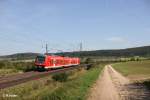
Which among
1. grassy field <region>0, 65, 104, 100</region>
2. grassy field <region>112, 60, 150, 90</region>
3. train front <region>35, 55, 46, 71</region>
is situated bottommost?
grassy field <region>112, 60, 150, 90</region>

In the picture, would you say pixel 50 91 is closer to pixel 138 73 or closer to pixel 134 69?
pixel 138 73

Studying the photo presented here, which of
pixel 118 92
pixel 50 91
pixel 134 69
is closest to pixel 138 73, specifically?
pixel 134 69

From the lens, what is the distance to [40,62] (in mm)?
58312

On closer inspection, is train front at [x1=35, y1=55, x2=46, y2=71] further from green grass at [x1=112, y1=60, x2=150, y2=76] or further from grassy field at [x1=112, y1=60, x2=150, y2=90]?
green grass at [x1=112, y1=60, x2=150, y2=76]

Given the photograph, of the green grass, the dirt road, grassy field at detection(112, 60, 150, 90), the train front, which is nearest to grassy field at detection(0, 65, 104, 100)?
the dirt road

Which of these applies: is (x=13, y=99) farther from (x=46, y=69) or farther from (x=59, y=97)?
Result: (x=46, y=69)

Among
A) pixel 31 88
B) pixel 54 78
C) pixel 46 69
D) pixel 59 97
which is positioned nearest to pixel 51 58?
pixel 46 69

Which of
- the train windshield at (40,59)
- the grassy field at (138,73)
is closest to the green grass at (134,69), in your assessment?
the grassy field at (138,73)

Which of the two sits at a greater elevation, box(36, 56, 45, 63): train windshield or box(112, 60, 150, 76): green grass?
box(36, 56, 45, 63): train windshield

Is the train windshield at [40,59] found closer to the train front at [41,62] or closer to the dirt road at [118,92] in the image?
the train front at [41,62]

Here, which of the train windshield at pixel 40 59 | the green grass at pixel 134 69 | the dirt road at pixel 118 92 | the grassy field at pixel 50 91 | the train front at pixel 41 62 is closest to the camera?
the grassy field at pixel 50 91

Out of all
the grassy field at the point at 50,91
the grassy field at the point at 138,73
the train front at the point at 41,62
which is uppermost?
the train front at the point at 41,62

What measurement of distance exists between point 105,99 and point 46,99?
579 centimetres

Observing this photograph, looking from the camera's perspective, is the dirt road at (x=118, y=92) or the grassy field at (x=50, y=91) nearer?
the grassy field at (x=50, y=91)
